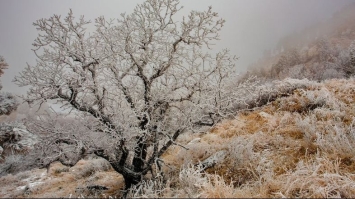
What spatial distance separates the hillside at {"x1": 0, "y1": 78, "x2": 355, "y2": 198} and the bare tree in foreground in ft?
Result: 2.90

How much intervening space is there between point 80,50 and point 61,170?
21.3ft

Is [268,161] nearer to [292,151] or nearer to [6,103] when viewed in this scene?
[292,151]

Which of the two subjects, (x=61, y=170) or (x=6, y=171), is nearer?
(x=61, y=170)

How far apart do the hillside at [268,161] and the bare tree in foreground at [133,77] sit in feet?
2.90

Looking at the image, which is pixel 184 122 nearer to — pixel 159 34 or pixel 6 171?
pixel 159 34

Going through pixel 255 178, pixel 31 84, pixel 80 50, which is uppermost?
pixel 80 50

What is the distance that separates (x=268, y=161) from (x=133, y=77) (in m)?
3.14

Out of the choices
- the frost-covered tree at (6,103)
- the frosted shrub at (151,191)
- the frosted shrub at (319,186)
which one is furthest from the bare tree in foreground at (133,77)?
the frost-covered tree at (6,103)

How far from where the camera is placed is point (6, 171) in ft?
36.0

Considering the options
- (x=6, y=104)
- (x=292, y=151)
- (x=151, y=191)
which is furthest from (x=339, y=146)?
(x=6, y=104)

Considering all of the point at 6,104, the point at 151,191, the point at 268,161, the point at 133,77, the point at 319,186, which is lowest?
the point at 319,186

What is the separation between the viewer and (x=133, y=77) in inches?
181

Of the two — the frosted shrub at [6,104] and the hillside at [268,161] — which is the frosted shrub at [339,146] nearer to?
the hillside at [268,161]

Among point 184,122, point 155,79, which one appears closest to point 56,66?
point 155,79
